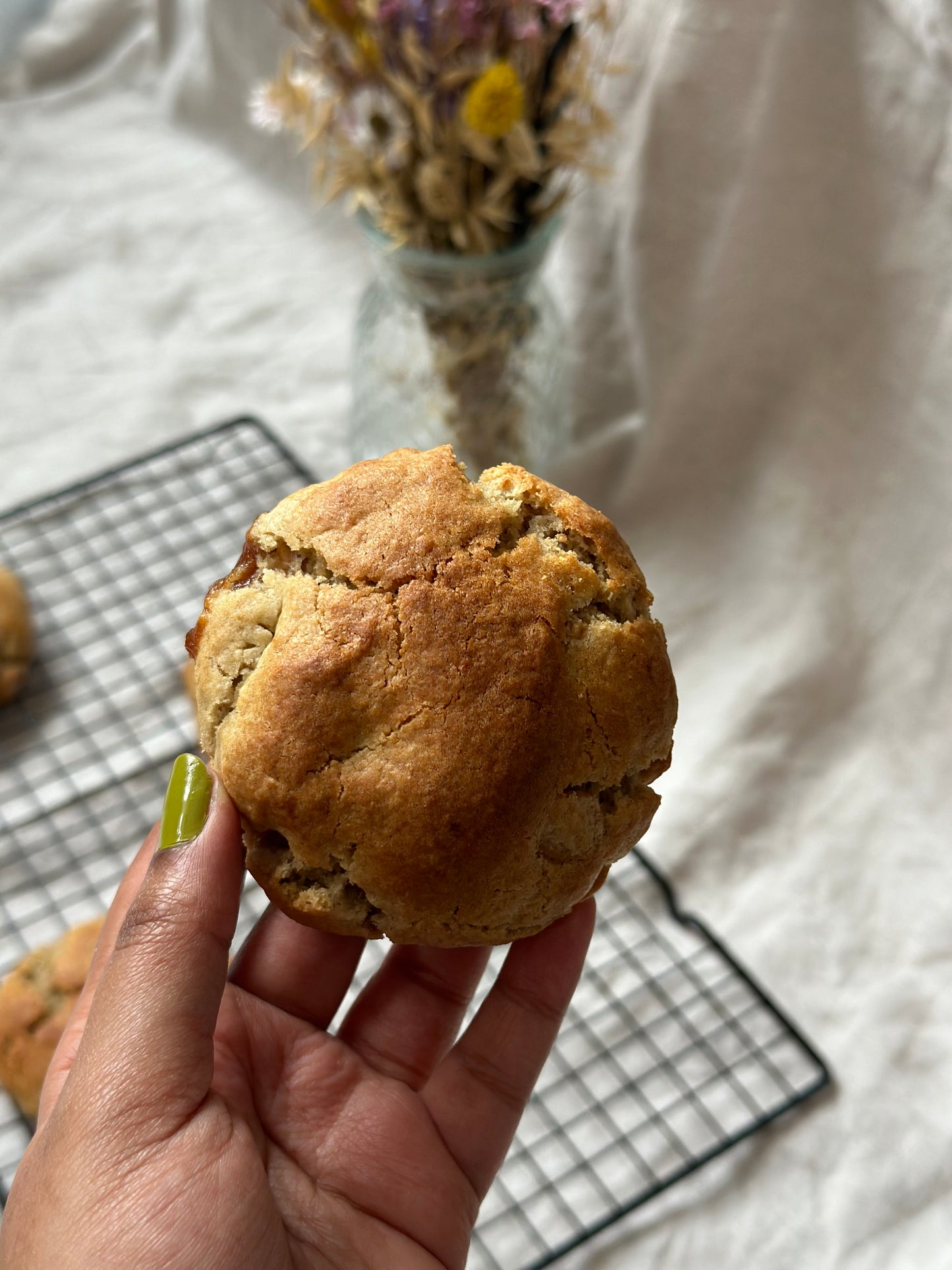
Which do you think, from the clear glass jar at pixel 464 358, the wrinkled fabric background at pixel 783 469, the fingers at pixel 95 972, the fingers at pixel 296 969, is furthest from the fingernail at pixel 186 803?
the clear glass jar at pixel 464 358

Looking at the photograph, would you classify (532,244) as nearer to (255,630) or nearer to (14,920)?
(255,630)

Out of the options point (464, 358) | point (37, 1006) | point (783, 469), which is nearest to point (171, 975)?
point (37, 1006)

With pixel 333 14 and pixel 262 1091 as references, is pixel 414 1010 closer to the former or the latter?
pixel 262 1091

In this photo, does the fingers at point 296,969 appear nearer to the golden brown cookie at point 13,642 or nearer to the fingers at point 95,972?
the fingers at point 95,972

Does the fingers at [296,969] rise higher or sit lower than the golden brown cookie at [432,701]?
lower

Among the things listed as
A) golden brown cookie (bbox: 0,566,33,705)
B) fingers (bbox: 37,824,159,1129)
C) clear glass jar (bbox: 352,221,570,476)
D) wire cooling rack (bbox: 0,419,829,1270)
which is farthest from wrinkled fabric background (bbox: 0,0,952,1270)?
fingers (bbox: 37,824,159,1129)

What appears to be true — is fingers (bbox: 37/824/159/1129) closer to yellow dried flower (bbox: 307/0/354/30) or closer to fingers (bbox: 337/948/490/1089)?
fingers (bbox: 337/948/490/1089)
